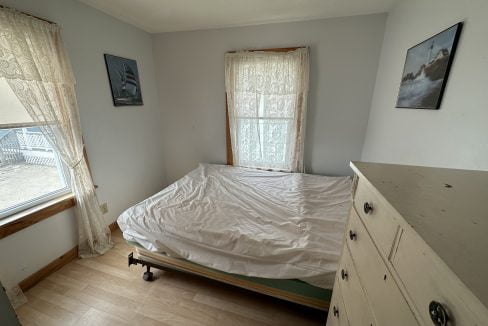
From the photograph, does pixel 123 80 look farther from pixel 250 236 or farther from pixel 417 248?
pixel 417 248

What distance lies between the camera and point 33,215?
5.11 ft

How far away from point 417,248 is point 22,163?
2413 mm

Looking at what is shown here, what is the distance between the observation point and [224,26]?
93.7 inches

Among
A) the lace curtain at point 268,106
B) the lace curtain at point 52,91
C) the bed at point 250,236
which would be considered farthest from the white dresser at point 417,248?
the lace curtain at point 52,91

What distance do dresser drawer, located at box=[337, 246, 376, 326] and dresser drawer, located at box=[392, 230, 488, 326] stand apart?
26 centimetres

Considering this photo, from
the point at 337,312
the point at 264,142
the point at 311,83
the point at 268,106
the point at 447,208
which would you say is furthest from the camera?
the point at 264,142

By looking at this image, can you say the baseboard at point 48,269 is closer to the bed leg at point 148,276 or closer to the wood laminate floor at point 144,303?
the wood laminate floor at point 144,303

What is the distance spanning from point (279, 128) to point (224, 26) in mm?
1407

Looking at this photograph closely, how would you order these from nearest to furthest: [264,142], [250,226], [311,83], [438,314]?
[438,314], [250,226], [311,83], [264,142]

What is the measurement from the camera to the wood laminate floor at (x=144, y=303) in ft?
4.46

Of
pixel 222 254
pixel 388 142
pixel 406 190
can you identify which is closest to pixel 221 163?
pixel 222 254

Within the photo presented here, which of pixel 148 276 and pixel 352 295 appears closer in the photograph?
pixel 352 295

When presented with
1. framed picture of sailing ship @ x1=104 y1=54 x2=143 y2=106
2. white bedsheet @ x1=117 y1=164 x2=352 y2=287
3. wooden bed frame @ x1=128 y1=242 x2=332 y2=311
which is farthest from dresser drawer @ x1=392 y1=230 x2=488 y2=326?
framed picture of sailing ship @ x1=104 y1=54 x2=143 y2=106

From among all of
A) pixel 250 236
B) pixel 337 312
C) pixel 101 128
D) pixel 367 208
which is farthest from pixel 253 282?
pixel 101 128
